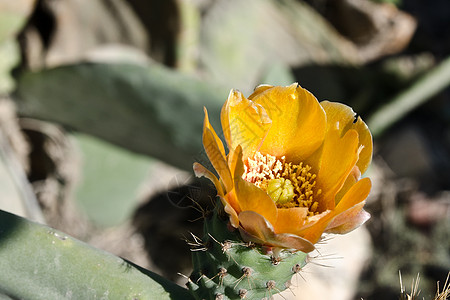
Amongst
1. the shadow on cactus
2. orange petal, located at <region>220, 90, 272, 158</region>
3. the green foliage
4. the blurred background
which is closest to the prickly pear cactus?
the shadow on cactus

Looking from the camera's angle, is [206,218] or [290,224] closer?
[290,224]

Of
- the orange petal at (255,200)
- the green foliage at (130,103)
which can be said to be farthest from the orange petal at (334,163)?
the green foliage at (130,103)

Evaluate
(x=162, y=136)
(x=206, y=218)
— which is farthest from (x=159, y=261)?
(x=206, y=218)

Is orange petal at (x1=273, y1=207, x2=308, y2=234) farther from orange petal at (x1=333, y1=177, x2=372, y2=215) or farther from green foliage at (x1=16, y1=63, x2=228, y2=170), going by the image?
green foliage at (x1=16, y1=63, x2=228, y2=170)

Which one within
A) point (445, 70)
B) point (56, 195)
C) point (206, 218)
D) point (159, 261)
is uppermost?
point (206, 218)

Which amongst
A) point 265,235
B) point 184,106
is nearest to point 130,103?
point 184,106

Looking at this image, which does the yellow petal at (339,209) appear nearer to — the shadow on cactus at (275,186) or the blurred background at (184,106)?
the shadow on cactus at (275,186)

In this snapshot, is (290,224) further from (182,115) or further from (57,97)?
(57,97)

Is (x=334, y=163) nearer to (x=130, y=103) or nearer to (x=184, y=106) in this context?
(x=184, y=106)
